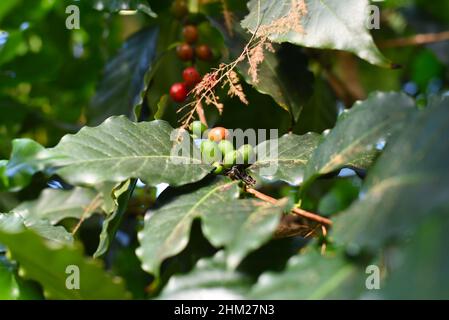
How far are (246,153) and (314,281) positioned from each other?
1.28 ft

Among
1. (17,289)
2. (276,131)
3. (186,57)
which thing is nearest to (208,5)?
(186,57)

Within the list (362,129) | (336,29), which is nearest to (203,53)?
(336,29)

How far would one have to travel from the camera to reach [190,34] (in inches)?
62.0

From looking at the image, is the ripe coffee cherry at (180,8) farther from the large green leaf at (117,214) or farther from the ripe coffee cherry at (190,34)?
the large green leaf at (117,214)

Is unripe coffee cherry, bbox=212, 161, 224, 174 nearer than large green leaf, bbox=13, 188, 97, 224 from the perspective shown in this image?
Yes

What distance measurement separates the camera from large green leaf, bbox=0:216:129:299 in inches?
30.1

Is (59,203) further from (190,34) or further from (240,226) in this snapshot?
(240,226)

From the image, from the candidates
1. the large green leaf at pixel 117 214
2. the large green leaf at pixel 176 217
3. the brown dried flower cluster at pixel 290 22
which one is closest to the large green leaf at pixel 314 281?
the large green leaf at pixel 176 217

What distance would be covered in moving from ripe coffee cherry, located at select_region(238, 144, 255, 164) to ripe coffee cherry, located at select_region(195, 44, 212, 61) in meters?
0.52

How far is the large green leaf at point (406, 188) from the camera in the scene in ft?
1.99

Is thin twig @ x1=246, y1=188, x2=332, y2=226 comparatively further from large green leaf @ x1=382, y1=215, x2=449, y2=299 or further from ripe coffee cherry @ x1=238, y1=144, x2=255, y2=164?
large green leaf @ x1=382, y1=215, x2=449, y2=299

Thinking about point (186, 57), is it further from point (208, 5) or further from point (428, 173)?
point (428, 173)

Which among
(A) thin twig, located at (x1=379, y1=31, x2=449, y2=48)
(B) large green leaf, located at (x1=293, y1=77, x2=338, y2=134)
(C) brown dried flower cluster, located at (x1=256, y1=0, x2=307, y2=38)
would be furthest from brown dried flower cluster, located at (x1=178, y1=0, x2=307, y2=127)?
(A) thin twig, located at (x1=379, y1=31, x2=449, y2=48)
